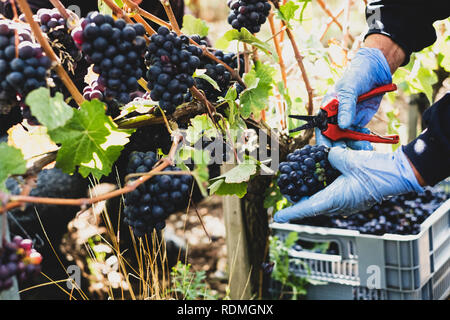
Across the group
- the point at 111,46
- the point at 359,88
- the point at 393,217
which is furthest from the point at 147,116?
the point at 393,217

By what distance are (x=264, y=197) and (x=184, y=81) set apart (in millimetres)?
1012

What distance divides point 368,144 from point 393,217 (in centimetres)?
83

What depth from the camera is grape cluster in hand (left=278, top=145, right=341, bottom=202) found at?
45.7 inches

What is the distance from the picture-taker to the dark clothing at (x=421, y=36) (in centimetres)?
116

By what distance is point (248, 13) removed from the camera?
1.15 m

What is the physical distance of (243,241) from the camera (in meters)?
1.80

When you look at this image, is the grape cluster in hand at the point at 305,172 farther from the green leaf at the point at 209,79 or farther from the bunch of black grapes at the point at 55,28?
the bunch of black grapes at the point at 55,28

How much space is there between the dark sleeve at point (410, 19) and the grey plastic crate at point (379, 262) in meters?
0.70

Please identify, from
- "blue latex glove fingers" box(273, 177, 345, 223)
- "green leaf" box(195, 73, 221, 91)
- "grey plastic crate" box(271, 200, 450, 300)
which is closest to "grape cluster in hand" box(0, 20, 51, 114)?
"green leaf" box(195, 73, 221, 91)

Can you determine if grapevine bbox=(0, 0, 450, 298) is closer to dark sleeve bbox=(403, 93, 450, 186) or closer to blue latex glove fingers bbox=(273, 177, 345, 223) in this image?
blue latex glove fingers bbox=(273, 177, 345, 223)

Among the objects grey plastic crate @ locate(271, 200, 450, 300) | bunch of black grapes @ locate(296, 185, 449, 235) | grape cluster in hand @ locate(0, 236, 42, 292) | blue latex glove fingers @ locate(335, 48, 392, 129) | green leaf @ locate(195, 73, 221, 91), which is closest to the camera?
grape cluster in hand @ locate(0, 236, 42, 292)

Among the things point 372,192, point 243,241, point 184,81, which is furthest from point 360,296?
point 184,81

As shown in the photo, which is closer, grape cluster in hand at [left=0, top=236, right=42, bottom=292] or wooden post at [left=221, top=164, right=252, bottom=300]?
grape cluster in hand at [left=0, top=236, right=42, bottom=292]

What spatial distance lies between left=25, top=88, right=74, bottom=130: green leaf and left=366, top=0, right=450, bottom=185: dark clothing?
91 centimetres
